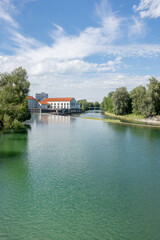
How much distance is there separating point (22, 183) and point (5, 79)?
2912 centimetres

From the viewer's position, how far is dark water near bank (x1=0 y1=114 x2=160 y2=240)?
878 cm

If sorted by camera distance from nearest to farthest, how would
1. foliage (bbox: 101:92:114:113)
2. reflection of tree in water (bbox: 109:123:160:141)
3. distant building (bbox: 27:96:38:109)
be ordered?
reflection of tree in water (bbox: 109:123:160:141)
foliage (bbox: 101:92:114:113)
distant building (bbox: 27:96:38:109)

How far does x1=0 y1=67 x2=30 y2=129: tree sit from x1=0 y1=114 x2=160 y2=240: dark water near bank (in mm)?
12767

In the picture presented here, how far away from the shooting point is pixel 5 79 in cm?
3778

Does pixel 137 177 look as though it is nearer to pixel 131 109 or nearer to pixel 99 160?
pixel 99 160

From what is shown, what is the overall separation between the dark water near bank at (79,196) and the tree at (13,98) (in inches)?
503

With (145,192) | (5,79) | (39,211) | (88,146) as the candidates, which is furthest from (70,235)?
(5,79)

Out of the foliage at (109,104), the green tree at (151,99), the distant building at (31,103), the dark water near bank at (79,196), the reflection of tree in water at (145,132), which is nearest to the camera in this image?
the dark water near bank at (79,196)

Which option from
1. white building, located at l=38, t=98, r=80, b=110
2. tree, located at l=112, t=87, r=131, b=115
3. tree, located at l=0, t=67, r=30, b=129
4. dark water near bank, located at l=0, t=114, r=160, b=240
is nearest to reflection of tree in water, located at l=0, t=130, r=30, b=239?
dark water near bank, located at l=0, t=114, r=160, b=240

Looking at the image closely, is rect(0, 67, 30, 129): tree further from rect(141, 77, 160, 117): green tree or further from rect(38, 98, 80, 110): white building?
rect(38, 98, 80, 110): white building

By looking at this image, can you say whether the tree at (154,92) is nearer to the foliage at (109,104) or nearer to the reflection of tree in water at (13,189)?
the foliage at (109,104)

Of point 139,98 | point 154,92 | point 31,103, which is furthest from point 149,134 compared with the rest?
point 31,103

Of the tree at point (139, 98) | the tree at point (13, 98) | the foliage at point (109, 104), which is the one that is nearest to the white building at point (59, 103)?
the foliage at point (109, 104)

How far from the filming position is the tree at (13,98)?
3241cm
